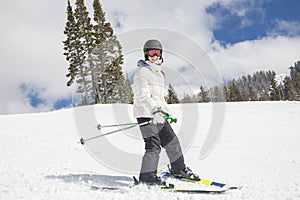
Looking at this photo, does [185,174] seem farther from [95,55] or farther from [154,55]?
[95,55]

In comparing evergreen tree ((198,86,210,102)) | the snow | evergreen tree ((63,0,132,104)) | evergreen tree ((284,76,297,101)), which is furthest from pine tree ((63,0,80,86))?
evergreen tree ((284,76,297,101))

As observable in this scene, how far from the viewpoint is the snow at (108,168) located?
348cm

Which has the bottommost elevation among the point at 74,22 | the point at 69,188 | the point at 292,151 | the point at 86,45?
the point at 292,151

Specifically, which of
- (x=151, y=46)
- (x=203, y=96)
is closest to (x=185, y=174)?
(x=151, y=46)

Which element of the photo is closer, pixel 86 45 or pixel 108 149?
pixel 108 149

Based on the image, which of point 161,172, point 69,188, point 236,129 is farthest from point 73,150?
point 236,129

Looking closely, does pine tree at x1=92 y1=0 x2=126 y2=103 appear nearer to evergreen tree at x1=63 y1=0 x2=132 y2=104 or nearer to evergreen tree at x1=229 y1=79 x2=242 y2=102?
evergreen tree at x1=63 y1=0 x2=132 y2=104

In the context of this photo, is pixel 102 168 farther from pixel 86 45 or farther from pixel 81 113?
pixel 86 45

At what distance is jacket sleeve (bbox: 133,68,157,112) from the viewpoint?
405cm

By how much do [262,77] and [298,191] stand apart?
174 m

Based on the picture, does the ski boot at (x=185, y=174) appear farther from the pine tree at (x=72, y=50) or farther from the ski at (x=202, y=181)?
the pine tree at (x=72, y=50)

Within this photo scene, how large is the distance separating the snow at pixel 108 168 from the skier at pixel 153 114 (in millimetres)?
461

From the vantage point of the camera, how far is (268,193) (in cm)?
358

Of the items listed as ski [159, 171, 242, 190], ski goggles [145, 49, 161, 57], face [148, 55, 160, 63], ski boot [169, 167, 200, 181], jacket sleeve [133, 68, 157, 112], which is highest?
ski goggles [145, 49, 161, 57]
